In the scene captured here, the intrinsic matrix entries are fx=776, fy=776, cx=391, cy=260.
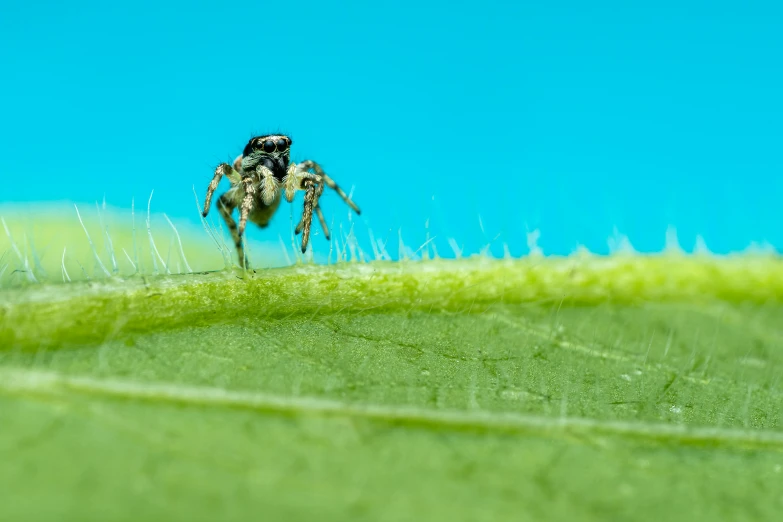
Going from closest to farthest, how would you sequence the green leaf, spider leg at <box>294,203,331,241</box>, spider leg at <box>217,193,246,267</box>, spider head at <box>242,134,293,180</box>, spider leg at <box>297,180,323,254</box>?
the green leaf
spider leg at <box>297,180,323,254</box>
spider leg at <box>294,203,331,241</box>
spider leg at <box>217,193,246,267</box>
spider head at <box>242,134,293,180</box>

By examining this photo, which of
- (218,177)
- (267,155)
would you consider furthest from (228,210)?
(267,155)

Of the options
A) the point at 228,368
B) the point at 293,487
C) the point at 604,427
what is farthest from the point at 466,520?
the point at 228,368

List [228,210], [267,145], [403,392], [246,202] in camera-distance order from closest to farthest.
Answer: [403,392]
[246,202]
[228,210]
[267,145]

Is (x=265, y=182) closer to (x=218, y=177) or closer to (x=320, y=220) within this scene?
(x=218, y=177)

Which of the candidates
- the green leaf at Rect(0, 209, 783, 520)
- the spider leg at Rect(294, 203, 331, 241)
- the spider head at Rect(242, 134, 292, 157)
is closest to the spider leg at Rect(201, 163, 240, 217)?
the spider head at Rect(242, 134, 292, 157)

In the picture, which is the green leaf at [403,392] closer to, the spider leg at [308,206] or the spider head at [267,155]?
the spider leg at [308,206]

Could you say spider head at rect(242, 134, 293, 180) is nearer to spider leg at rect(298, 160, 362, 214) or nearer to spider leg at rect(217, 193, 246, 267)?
spider leg at rect(298, 160, 362, 214)

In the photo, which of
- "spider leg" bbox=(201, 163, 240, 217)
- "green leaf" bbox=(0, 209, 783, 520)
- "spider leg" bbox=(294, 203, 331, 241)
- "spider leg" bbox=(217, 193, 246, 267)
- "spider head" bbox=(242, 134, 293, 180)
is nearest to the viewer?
"green leaf" bbox=(0, 209, 783, 520)
